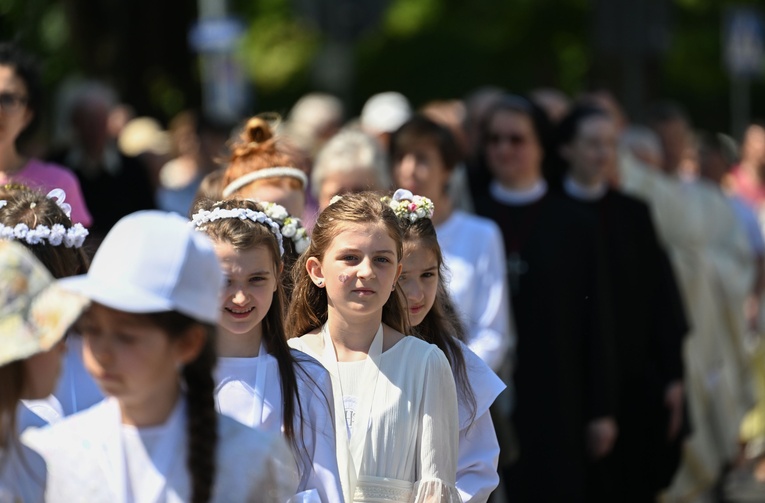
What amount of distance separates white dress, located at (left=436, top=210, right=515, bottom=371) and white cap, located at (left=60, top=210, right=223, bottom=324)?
11.8 feet

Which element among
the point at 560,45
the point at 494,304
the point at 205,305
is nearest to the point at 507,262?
the point at 494,304

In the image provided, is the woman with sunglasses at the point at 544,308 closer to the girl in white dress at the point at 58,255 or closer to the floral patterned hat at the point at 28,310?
the girl in white dress at the point at 58,255

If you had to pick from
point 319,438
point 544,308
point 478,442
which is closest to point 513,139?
point 544,308

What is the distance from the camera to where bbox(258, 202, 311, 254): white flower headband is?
519cm

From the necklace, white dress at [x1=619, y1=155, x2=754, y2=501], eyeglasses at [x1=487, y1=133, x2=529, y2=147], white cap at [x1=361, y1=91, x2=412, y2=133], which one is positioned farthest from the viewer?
white dress at [x1=619, y1=155, x2=754, y2=501]

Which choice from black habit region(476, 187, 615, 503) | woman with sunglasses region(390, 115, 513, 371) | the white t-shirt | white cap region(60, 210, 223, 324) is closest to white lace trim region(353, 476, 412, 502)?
the white t-shirt

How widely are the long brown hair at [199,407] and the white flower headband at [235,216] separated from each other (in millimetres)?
1400

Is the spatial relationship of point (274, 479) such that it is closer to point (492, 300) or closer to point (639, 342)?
point (492, 300)

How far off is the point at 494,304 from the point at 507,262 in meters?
1.01

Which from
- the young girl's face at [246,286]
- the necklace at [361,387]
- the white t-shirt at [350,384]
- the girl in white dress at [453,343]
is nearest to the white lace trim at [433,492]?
the necklace at [361,387]

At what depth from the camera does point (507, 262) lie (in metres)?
8.02

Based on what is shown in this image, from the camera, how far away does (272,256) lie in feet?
15.8

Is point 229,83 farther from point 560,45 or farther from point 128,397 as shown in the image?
point 128,397

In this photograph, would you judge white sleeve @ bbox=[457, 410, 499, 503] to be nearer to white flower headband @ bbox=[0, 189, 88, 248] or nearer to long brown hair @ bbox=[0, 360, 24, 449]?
white flower headband @ bbox=[0, 189, 88, 248]
